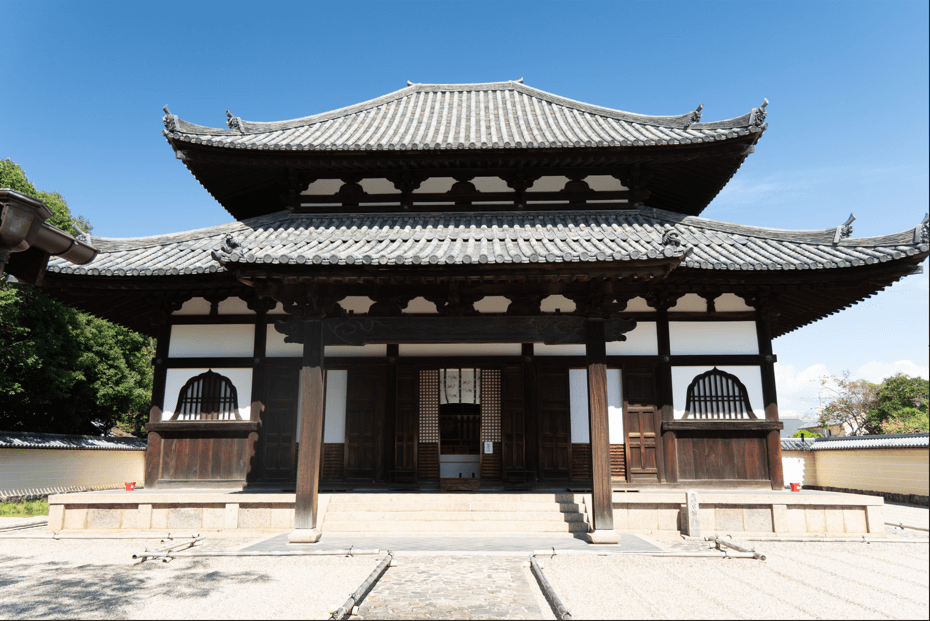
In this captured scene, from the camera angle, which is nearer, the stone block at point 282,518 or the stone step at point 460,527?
the stone step at point 460,527

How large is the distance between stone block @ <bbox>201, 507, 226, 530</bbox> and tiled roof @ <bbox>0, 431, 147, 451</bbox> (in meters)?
11.5

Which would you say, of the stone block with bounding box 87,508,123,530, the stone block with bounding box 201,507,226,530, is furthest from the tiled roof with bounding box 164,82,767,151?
the stone block with bounding box 87,508,123,530

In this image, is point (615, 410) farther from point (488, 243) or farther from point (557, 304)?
point (488, 243)

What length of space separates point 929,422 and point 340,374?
30859 mm

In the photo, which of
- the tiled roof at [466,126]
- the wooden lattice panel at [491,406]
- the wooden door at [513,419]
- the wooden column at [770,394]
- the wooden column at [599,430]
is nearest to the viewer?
the wooden column at [599,430]

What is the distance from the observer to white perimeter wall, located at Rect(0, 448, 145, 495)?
17.9 metres

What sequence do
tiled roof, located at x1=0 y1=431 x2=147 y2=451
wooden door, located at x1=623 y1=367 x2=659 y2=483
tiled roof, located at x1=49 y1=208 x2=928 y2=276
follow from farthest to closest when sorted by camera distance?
tiled roof, located at x1=0 y1=431 x2=147 y2=451 → wooden door, located at x1=623 y1=367 x2=659 y2=483 → tiled roof, located at x1=49 y1=208 x2=928 y2=276

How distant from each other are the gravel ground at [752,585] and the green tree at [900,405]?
2759 cm

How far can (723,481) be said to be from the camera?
11289mm

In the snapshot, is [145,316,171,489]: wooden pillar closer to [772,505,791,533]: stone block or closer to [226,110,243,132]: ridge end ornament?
[226,110,243,132]: ridge end ornament

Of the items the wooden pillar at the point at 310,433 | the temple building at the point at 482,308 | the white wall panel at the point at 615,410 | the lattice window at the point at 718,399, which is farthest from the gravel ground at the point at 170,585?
the lattice window at the point at 718,399

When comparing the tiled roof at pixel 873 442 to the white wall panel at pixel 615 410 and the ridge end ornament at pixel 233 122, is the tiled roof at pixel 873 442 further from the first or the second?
the ridge end ornament at pixel 233 122

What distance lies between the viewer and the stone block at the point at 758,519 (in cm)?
998

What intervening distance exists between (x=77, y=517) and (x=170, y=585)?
5.41 m
